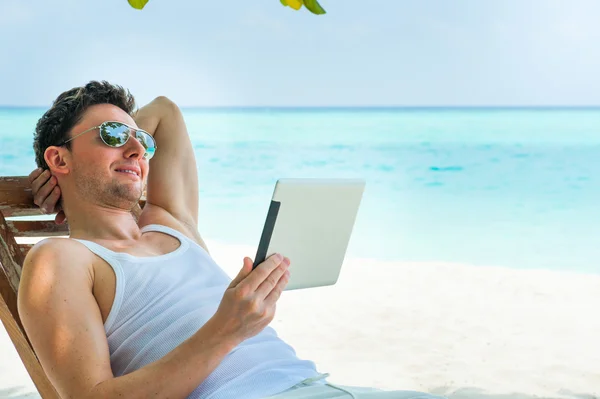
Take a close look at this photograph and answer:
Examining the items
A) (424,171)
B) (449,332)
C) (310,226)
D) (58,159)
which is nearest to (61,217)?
(58,159)

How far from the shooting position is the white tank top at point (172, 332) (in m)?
1.92

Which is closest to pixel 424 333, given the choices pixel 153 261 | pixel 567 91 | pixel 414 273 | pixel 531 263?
pixel 414 273

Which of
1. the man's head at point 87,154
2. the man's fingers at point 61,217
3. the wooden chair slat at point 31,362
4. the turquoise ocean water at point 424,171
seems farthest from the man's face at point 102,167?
the turquoise ocean water at point 424,171

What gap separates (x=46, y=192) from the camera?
227cm

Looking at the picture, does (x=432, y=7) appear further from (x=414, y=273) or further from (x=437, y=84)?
(x=414, y=273)

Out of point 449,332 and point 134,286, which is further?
point 449,332

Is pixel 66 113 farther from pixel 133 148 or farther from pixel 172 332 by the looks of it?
pixel 172 332

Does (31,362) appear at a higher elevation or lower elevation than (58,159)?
lower

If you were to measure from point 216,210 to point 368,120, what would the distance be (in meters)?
19.4

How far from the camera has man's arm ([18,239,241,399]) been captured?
5.61ft

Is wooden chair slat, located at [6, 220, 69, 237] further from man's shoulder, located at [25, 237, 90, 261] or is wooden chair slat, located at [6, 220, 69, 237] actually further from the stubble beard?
man's shoulder, located at [25, 237, 90, 261]

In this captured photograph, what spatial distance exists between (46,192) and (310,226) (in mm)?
853

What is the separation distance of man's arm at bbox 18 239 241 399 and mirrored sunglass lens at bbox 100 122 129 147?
506mm

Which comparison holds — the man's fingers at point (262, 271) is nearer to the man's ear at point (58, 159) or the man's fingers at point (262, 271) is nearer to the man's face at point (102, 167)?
the man's face at point (102, 167)
